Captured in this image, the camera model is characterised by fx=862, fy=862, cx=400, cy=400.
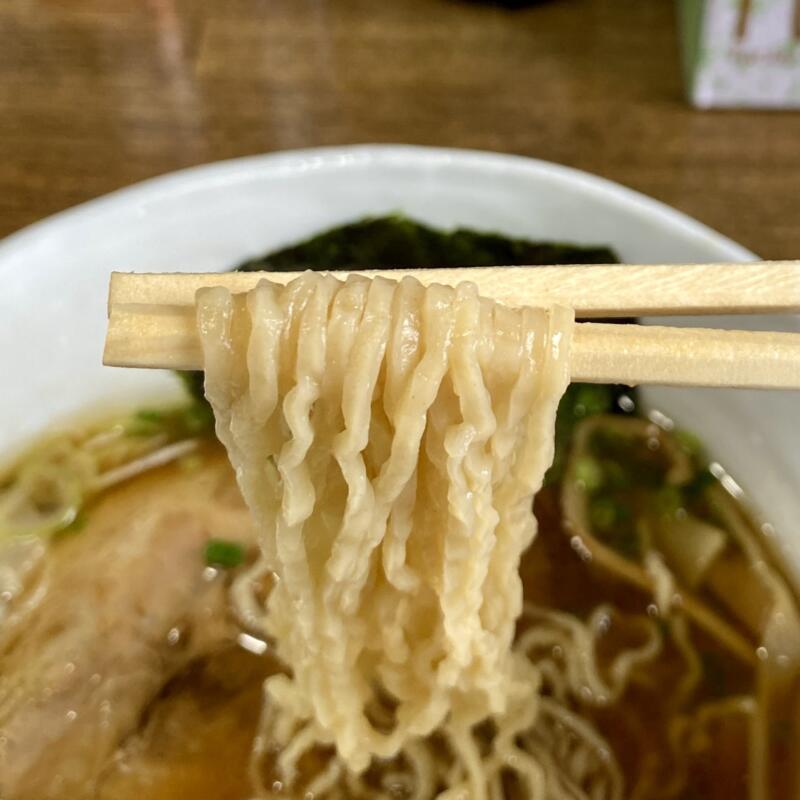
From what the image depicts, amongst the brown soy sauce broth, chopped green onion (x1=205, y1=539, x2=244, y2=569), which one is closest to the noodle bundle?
the brown soy sauce broth

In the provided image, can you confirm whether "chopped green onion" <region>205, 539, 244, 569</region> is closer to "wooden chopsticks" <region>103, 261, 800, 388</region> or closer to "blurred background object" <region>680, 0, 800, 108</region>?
"wooden chopsticks" <region>103, 261, 800, 388</region>

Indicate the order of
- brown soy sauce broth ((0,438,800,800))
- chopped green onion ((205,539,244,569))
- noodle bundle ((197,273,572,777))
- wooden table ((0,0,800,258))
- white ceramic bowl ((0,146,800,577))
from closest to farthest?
noodle bundle ((197,273,572,777)) → brown soy sauce broth ((0,438,800,800)) → white ceramic bowl ((0,146,800,577)) → chopped green onion ((205,539,244,569)) → wooden table ((0,0,800,258))

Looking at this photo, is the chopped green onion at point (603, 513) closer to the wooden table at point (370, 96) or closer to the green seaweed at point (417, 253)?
the green seaweed at point (417, 253)

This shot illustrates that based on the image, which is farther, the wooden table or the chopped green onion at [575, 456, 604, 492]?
the wooden table

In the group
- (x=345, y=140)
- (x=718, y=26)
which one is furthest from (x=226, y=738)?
(x=718, y=26)

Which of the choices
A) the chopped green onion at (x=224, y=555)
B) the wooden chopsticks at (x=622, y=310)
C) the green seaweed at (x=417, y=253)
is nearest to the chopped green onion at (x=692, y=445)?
the green seaweed at (x=417, y=253)

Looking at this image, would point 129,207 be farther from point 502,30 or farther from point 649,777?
point 502,30

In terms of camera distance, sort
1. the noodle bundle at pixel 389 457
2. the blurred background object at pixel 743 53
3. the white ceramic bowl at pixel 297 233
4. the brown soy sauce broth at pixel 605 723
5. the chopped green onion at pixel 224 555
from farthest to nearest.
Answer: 1. the blurred background object at pixel 743 53
2. the chopped green onion at pixel 224 555
3. the white ceramic bowl at pixel 297 233
4. the brown soy sauce broth at pixel 605 723
5. the noodle bundle at pixel 389 457
